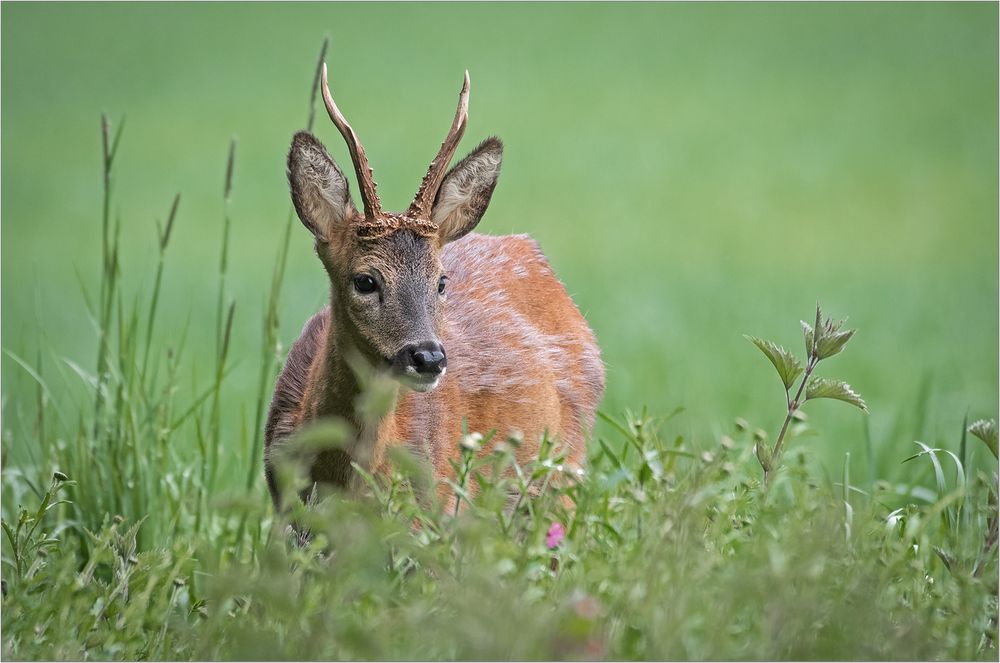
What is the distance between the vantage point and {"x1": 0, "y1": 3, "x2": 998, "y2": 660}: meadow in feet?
8.77

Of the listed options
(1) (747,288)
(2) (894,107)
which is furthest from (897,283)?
(2) (894,107)

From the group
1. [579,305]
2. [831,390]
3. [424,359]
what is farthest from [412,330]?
[579,305]

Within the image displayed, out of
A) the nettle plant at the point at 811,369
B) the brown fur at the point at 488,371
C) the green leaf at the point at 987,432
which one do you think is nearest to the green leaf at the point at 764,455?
the nettle plant at the point at 811,369

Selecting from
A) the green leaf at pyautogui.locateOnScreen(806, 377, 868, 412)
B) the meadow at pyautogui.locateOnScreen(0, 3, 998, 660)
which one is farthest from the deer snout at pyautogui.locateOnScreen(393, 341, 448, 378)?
the green leaf at pyautogui.locateOnScreen(806, 377, 868, 412)

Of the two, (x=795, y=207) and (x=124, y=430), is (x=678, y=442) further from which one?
(x=795, y=207)

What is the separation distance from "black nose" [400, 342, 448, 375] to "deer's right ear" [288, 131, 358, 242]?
599 millimetres

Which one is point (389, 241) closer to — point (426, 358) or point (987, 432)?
point (426, 358)

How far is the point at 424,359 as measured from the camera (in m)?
3.82

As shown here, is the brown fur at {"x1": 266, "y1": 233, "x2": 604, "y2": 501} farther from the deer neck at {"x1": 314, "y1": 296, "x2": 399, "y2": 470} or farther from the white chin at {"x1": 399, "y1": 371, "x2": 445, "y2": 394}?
the white chin at {"x1": 399, "y1": 371, "x2": 445, "y2": 394}

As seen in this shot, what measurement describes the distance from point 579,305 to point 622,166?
4.93 m

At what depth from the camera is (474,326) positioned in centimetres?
485

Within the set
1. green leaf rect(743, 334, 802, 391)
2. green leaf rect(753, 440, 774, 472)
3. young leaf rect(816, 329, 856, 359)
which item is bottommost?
green leaf rect(753, 440, 774, 472)

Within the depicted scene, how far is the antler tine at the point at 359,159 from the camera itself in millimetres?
3855

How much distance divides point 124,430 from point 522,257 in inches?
64.9
